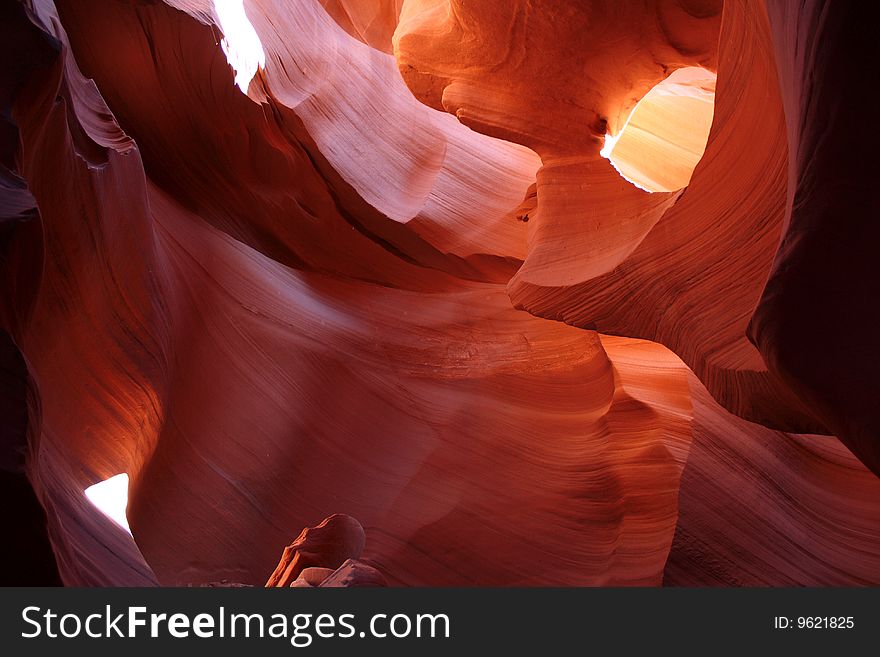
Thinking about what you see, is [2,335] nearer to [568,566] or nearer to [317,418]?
[317,418]

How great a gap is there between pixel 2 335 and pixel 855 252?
333 cm

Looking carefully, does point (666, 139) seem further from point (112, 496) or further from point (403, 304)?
point (112, 496)

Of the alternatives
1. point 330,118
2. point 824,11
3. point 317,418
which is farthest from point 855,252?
point 330,118

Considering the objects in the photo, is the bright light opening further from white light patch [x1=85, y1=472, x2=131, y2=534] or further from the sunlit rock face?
white light patch [x1=85, y1=472, x2=131, y2=534]

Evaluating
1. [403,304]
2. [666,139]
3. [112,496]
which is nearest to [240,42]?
[403,304]

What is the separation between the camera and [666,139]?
10.1m

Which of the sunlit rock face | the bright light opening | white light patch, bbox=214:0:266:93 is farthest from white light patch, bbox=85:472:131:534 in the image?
the bright light opening

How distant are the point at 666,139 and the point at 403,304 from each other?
379 centimetres

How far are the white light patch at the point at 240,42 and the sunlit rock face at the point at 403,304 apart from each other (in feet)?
0.11

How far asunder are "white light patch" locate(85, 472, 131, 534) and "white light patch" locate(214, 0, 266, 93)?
3385 mm

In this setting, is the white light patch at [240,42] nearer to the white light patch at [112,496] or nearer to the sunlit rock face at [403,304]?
the sunlit rock face at [403,304]

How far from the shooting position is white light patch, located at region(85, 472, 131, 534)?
560 centimetres

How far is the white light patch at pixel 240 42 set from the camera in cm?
757

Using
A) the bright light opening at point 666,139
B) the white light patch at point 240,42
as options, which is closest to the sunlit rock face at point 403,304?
the white light patch at point 240,42
